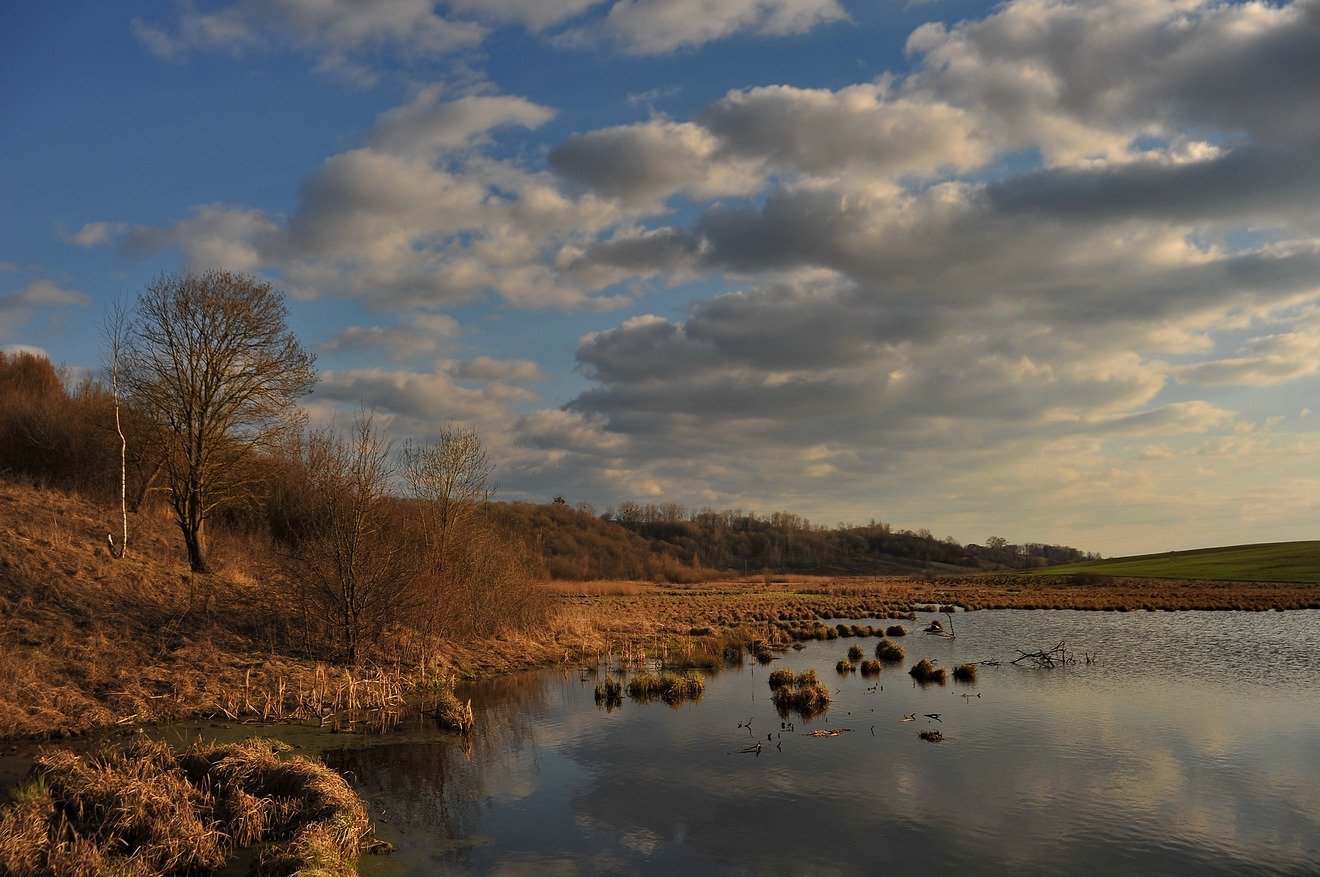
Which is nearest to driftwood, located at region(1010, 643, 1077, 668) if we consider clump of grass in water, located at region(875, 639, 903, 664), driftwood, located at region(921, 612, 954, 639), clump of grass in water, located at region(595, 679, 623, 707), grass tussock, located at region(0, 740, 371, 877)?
clump of grass in water, located at region(875, 639, 903, 664)

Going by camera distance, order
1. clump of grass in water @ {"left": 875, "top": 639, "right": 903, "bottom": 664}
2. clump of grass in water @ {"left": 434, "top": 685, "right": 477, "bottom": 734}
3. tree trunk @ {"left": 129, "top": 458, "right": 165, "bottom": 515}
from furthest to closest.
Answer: tree trunk @ {"left": 129, "top": 458, "right": 165, "bottom": 515}
clump of grass in water @ {"left": 875, "top": 639, "right": 903, "bottom": 664}
clump of grass in water @ {"left": 434, "top": 685, "right": 477, "bottom": 734}

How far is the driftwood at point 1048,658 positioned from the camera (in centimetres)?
3269

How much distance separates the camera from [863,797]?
15.7 meters

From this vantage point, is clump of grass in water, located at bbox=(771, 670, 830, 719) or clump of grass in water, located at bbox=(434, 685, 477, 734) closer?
clump of grass in water, located at bbox=(434, 685, 477, 734)

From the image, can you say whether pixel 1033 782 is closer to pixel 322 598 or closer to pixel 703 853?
pixel 703 853

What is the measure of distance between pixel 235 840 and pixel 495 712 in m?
11.6

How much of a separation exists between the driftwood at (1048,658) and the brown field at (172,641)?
35.5ft

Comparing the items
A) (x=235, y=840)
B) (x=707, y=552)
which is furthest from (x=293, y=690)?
(x=707, y=552)

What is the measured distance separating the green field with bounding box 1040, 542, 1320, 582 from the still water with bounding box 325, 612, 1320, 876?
6812 cm

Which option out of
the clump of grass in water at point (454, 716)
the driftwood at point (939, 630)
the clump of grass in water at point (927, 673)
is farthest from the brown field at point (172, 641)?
the clump of grass in water at point (927, 673)

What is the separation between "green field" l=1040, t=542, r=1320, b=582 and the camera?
84.3m

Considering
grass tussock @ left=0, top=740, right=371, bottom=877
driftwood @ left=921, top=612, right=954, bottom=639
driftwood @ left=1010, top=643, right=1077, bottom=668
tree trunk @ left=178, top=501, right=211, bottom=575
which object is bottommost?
driftwood @ left=921, top=612, right=954, bottom=639

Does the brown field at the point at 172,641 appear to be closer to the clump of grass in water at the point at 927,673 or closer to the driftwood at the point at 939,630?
the driftwood at the point at 939,630

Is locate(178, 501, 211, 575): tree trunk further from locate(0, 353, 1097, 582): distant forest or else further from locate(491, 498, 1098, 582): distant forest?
locate(491, 498, 1098, 582): distant forest
